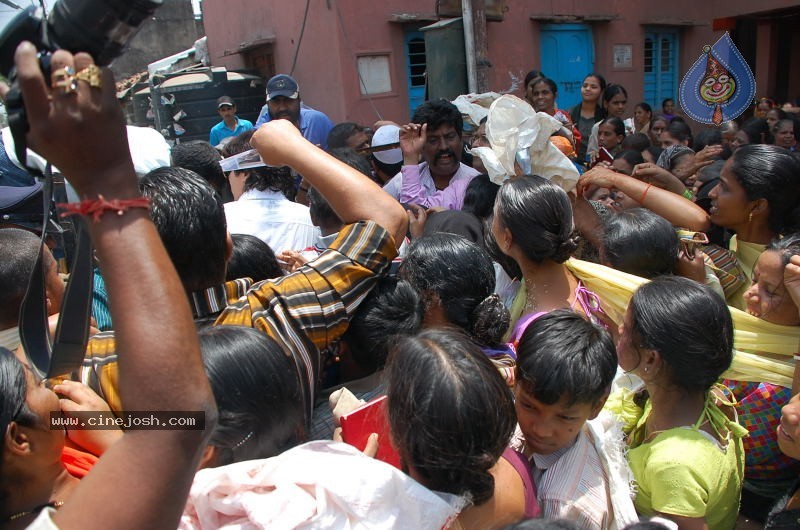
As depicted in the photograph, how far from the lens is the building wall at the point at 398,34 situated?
7805mm

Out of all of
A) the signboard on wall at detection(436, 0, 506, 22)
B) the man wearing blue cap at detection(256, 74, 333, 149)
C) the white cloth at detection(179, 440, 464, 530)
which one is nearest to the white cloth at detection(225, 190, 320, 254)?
the white cloth at detection(179, 440, 464, 530)

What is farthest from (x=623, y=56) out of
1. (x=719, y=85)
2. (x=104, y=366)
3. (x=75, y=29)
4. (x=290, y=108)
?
(x=75, y=29)

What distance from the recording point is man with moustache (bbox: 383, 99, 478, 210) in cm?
341

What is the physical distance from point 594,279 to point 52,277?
69.9 inches

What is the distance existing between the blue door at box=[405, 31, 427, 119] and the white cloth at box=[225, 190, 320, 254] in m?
5.78

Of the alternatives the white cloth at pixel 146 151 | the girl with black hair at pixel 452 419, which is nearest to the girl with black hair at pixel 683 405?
the girl with black hair at pixel 452 419

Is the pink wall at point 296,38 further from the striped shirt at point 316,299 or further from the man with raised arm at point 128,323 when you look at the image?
the man with raised arm at point 128,323

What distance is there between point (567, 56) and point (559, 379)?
8.97 m

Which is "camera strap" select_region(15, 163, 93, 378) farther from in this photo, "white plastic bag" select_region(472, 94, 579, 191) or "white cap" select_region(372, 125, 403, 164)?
"white cap" select_region(372, 125, 403, 164)

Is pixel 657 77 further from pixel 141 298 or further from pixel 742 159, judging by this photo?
pixel 141 298

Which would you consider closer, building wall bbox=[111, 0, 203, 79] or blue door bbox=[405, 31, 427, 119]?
blue door bbox=[405, 31, 427, 119]

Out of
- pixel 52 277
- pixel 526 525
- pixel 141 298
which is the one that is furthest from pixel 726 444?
pixel 52 277

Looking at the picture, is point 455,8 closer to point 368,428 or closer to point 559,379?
point 559,379

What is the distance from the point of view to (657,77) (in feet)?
34.6
